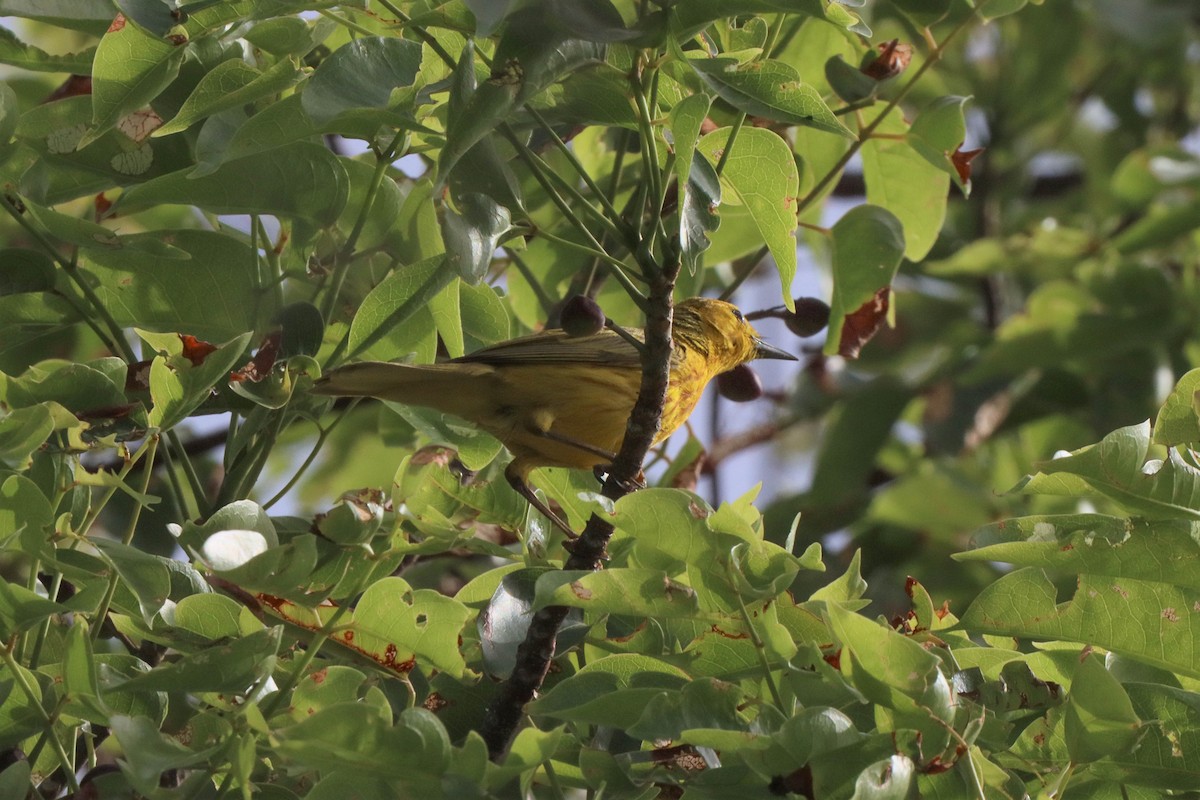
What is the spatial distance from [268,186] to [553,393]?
1.65 metres

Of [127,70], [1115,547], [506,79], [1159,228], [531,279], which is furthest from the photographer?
[1159,228]

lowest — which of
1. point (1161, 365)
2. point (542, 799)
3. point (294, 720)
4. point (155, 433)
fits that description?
point (1161, 365)

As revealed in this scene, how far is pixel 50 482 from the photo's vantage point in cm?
260

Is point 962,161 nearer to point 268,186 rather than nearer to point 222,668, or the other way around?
point 268,186

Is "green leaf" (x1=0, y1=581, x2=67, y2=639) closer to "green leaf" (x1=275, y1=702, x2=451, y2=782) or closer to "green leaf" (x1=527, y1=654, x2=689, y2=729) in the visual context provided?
"green leaf" (x1=275, y1=702, x2=451, y2=782)

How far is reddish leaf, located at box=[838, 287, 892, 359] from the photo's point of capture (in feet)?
11.8

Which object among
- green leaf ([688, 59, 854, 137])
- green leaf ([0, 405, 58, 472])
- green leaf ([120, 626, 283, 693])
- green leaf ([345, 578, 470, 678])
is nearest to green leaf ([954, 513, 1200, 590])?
green leaf ([688, 59, 854, 137])

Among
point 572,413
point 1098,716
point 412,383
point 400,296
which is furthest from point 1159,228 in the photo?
point 1098,716

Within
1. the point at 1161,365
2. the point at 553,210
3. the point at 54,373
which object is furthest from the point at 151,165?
the point at 1161,365

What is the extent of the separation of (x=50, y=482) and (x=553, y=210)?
173 cm

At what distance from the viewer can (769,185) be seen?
2555 mm

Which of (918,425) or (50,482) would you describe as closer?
(50,482)

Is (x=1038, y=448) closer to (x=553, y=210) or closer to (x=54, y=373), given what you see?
(x=553, y=210)

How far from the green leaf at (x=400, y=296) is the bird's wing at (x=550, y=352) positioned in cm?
100
